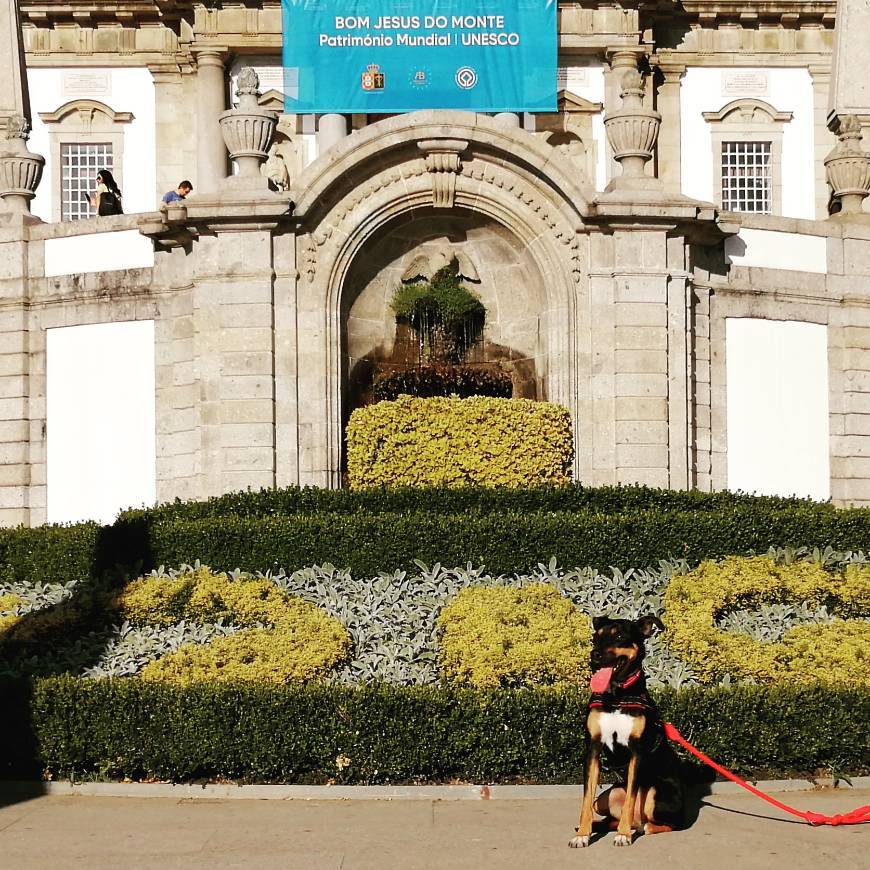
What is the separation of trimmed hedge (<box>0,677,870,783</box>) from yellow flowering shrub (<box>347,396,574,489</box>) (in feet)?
24.0

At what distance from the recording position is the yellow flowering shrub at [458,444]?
19.2m

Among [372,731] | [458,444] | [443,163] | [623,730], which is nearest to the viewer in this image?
[623,730]

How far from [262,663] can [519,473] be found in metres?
6.63

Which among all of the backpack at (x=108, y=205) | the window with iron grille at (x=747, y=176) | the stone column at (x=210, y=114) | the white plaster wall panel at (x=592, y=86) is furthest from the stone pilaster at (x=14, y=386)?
the window with iron grille at (x=747, y=176)

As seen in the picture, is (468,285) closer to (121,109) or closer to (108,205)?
(108,205)

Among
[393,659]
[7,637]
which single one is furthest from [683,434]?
[7,637]

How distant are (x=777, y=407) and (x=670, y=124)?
17081mm

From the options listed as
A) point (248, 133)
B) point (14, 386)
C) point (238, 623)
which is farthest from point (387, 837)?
point (14, 386)

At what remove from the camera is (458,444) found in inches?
756

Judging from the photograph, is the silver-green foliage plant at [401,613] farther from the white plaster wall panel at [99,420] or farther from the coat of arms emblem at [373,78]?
the coat of arms emblem at [373,78]

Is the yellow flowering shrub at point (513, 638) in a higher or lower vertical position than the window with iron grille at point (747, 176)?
lower

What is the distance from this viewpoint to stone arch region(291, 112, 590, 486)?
63.8ft

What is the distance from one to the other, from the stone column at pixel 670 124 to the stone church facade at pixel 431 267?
11.6 meters

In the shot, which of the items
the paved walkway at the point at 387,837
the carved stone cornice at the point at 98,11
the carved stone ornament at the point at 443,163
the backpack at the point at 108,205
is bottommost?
the paved walkway at the point at 387,837
